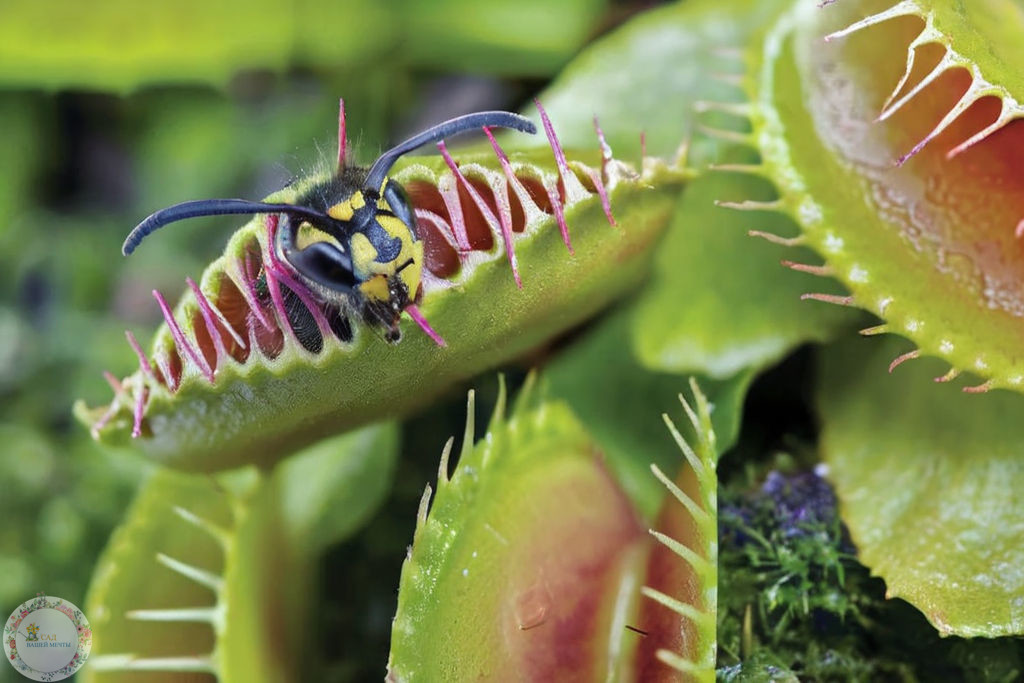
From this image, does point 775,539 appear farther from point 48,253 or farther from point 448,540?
point 48,253

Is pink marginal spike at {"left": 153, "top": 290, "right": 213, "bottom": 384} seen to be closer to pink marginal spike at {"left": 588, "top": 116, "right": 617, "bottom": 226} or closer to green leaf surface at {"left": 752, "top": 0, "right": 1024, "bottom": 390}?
pink marginal spike at {"left": 588, "top": 116, "right": 617, "bottom": 226}

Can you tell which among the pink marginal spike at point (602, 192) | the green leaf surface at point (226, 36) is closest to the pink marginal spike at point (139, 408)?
the pink marginal spike at point (602, 192)

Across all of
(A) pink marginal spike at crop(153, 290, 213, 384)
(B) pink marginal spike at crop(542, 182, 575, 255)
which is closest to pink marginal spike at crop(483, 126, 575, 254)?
(B) pink marginal spike at crop(542, 182, 575, 255)

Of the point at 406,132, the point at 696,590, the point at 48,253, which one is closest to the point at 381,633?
the point at 696,590

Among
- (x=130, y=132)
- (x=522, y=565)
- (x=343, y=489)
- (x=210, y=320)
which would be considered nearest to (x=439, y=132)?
(x=210, y=320)

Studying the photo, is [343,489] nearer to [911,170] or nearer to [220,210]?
[220,210]

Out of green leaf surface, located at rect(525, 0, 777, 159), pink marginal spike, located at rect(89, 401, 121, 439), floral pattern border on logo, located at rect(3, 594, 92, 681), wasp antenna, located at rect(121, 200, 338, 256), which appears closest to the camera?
wasp antenna, located at rect(121, 200, 338, 256)
